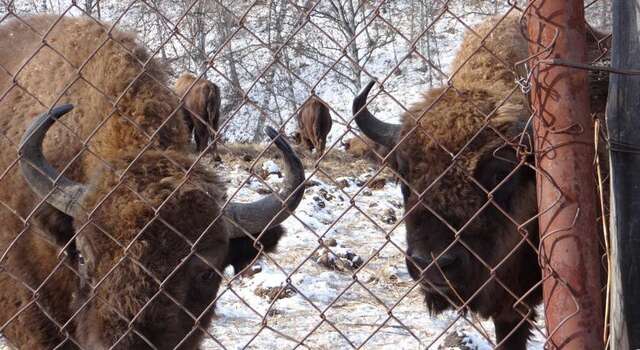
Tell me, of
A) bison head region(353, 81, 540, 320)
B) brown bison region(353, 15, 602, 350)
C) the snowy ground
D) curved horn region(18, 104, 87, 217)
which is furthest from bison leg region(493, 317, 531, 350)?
curved horn region(18, 104, 87, 217)

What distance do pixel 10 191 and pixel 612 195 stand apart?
3310 millimetres

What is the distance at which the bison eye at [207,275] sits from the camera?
343 centimetres

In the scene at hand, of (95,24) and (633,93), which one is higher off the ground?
(633,93)

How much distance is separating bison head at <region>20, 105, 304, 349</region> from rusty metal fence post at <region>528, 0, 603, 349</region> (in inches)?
45.4

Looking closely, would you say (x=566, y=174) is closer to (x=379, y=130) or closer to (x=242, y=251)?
(x=242, y=251)

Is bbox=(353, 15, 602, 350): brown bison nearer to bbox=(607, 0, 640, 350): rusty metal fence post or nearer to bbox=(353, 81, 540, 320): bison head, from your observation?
bbox=(353, 81, 540, 320): bison head

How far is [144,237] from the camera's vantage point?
3.18 m

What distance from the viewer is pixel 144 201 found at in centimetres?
307

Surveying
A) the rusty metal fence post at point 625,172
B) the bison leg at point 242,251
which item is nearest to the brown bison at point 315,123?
the bison leg at point 242,251

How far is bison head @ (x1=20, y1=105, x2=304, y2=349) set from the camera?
3.12 m

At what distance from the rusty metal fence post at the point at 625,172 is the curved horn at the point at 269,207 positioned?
1.54m

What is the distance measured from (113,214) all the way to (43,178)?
17.3 inches

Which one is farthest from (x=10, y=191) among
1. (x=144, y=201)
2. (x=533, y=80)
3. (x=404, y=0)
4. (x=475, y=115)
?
(x=404, y=0)

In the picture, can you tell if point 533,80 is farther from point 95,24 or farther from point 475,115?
point 95,24
